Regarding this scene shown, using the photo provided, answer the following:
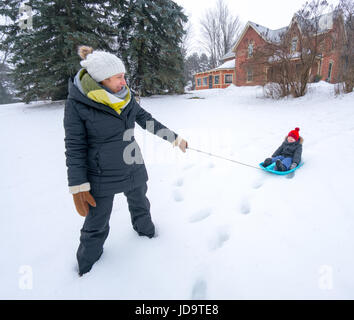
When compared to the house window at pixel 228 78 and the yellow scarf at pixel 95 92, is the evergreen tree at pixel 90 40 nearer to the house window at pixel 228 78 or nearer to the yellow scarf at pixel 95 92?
the yellow scarf at pixel 95 92

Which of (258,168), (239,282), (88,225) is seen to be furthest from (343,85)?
(88,225)

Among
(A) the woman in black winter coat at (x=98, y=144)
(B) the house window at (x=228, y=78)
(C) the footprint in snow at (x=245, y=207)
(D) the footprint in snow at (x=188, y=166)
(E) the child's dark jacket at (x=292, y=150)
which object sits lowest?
(C) the footprint in snow at (x=245, y=207)

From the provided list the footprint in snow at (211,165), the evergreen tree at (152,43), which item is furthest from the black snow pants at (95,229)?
the evergreen tree at (152,43)

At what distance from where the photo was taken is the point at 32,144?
15.4 feet

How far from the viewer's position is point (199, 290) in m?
1.55

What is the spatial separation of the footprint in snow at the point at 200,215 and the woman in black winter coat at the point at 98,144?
2.77 ft

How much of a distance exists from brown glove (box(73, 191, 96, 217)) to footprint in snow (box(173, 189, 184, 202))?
1.37m

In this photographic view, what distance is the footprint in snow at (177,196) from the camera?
2658mm

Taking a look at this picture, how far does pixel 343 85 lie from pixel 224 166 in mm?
8359

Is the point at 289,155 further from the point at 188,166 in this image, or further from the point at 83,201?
the point at 83,201

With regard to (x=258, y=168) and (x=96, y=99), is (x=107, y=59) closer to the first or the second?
(x=96, y=99)

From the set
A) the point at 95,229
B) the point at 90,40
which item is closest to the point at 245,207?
the point at 95,229

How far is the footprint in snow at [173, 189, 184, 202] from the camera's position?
2.66m
